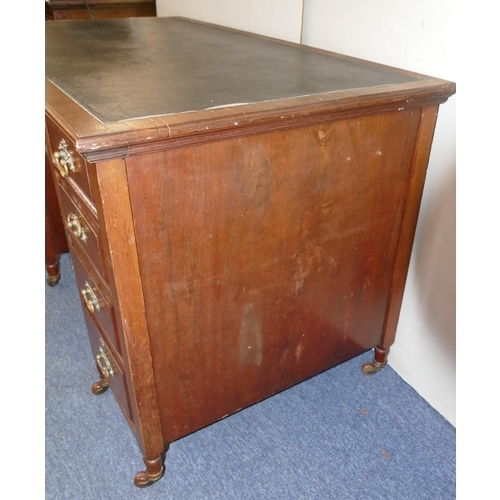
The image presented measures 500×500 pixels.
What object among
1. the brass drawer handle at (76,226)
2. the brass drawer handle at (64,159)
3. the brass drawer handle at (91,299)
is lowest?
the brass drawer handle at (91,299)

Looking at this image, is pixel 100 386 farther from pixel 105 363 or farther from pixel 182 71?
pixel 182 71

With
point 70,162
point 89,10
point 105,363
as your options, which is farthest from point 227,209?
point 89,10

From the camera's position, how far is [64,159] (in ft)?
2.91

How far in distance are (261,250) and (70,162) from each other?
15.3 inches

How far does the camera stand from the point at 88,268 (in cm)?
106

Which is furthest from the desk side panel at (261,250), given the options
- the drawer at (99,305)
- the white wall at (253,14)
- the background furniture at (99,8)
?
the background furniture at (99,8)

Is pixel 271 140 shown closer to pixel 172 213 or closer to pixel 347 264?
pixel 172 213

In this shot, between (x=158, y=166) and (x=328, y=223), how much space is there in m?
0.41

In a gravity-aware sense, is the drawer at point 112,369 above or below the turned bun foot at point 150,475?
above

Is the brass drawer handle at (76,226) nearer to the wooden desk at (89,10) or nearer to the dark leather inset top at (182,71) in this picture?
the dark leather inset top at (182,71)

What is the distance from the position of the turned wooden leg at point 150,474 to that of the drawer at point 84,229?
473 millimetres

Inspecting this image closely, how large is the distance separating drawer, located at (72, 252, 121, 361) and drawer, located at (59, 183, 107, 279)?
51 mm

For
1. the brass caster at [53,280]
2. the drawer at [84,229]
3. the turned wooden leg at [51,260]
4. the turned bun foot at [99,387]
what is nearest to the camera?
the drawer at [84,229]

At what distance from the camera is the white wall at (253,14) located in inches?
55.2
